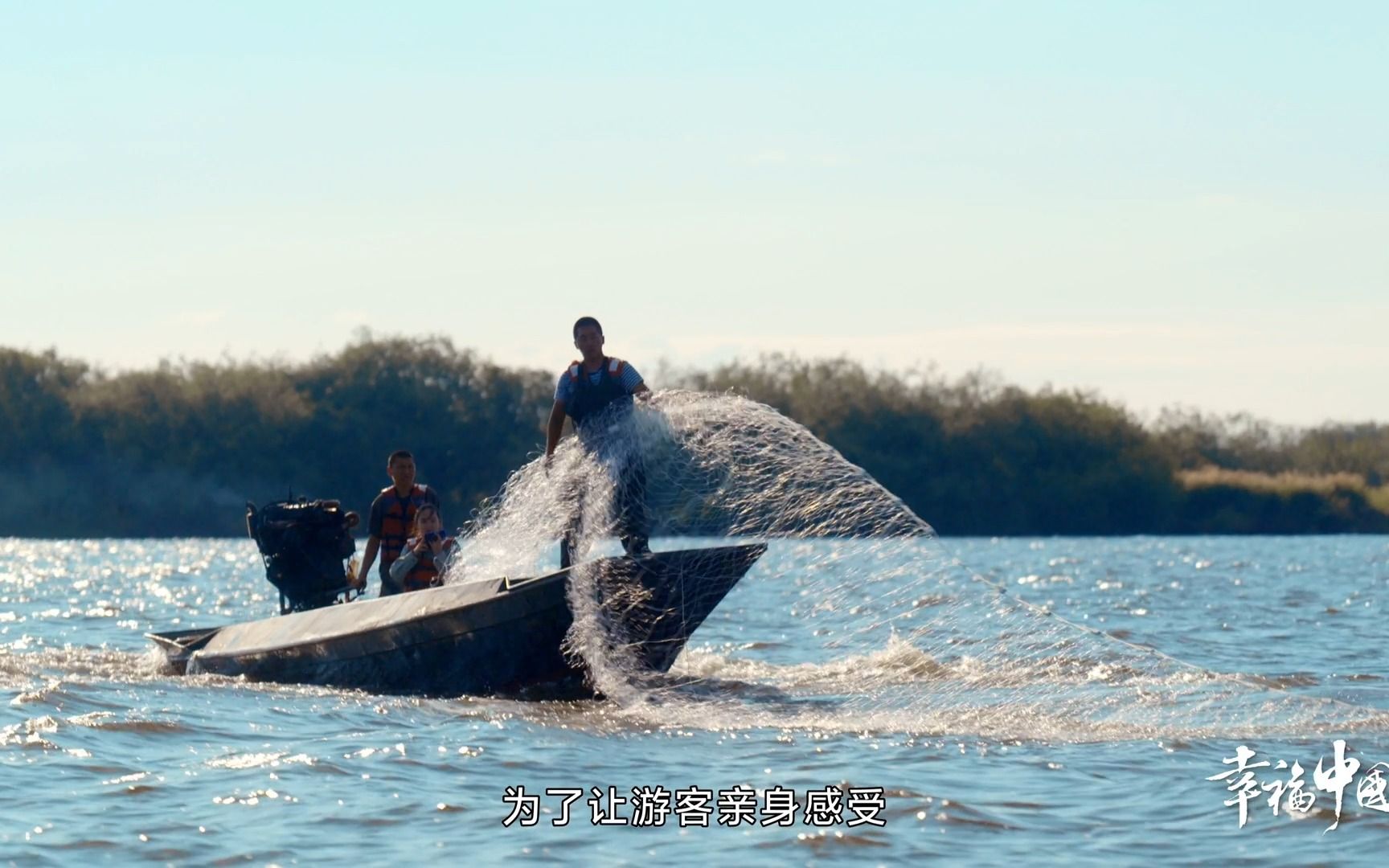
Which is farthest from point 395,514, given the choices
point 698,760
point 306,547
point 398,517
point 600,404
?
point 698,760

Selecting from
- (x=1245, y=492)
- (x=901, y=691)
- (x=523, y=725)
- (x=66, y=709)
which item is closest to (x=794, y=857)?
(x=523, y=725)

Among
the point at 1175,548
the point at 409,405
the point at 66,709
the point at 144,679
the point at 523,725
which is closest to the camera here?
the point at 523,725

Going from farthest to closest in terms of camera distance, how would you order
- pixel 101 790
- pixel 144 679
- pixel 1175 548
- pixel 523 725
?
pixel 1175 548 < pixel 144 679 < pixel 523 725 < pixel 101 790

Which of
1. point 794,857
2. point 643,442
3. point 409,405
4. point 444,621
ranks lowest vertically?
point 794,857

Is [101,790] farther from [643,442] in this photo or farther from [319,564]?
[319,564]

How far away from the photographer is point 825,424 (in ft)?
178

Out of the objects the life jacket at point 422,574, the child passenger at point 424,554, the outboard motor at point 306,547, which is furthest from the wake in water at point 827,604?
the outboard motor at point 306,547

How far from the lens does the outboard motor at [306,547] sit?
13148 mm

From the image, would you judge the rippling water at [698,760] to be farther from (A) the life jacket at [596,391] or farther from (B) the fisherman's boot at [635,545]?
(A) the life jacket at [596,391]

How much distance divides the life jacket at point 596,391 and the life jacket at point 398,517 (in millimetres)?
1839

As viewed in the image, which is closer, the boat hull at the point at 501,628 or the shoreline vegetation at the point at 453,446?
the boat hull at the point at 501,628

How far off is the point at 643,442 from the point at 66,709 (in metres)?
3.82

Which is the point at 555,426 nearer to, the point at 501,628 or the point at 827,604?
the point at 501,628

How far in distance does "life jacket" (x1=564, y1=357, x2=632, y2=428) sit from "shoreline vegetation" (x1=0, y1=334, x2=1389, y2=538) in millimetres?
39347
